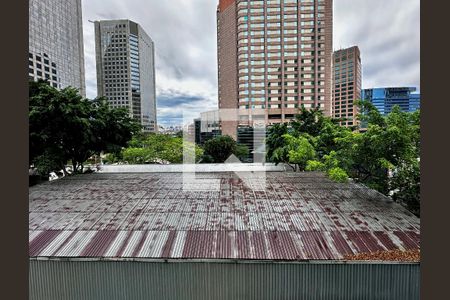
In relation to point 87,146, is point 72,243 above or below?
below

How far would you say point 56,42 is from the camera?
6419 centimetres

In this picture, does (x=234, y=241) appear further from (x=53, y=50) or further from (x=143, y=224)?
(x=53, y=50)

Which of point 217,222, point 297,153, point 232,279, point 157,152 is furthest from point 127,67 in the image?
point 232,279

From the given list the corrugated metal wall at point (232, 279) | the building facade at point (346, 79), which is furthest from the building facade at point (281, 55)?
the corrugated metal wall at point (232, 279)

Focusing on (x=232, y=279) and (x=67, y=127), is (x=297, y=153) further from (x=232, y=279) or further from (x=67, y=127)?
(x=67, y=127)

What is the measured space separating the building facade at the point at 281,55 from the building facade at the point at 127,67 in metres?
22.7

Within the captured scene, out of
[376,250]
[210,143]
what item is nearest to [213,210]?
[376,250]

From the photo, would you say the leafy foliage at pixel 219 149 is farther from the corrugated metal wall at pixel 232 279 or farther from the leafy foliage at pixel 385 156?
the corrugated metal wall at pixel 232 279

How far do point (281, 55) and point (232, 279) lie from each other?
53.2 m

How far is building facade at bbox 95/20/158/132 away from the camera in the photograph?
99.6 feet

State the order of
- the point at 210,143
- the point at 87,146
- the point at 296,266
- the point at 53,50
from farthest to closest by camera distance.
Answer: the point at 53,50 < the point at 210,143 < the point at 87,146 < the point at 296,266

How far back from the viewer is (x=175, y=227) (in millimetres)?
7273

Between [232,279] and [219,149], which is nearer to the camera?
[232,279]

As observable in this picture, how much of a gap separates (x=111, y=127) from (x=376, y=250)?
57.2 feet
